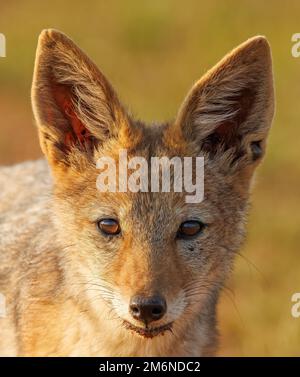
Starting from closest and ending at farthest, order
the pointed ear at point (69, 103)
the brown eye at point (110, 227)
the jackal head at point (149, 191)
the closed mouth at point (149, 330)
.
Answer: the closed mouth at point (149, 330) → the jackal head at point (149, 191) → the brown eye at point (110, 227) → the pointed ear at point (69, 103)

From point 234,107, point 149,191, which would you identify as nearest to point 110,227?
point 149,191

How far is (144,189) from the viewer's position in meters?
6.25

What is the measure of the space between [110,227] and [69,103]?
3.26 ft

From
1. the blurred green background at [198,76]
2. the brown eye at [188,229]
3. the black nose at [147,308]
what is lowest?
the blurred green background at [198,76]

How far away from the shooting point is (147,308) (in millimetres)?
5770

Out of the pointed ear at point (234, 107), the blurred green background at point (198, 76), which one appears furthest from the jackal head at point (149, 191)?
the blurred green background at point (198, 76)

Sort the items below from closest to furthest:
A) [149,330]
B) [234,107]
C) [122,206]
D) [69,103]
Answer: [149,330] < [122,206] < [69,103] < [234,107]

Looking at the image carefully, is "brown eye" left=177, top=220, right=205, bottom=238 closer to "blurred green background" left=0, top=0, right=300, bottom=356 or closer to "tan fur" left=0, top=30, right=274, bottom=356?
"tan fur" left=0, top=30, right=274, bottom=356

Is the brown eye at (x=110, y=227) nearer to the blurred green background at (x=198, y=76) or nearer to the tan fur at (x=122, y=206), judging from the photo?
the tan fur at (x=122, y=206)

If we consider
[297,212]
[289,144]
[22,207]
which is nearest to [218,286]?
[22,207]

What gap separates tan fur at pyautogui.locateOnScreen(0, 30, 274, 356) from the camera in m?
6.22

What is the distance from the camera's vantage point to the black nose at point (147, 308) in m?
5.76

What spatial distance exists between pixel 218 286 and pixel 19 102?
31.8ft

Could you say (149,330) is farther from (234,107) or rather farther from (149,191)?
(234,107)
